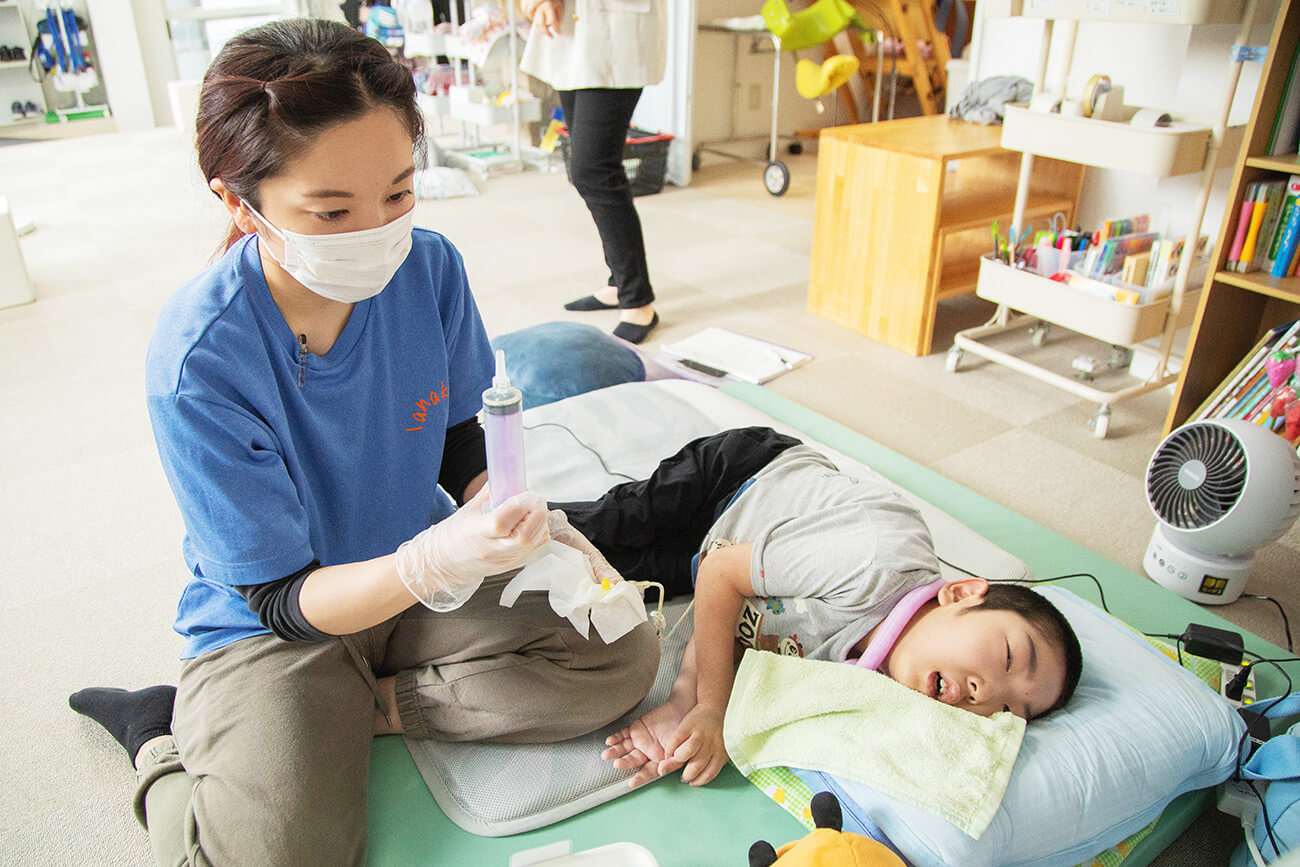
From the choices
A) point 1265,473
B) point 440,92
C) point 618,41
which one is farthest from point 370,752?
point 440,92

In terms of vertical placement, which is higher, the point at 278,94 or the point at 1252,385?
the point at 278,94

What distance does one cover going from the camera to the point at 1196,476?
1591 millimetres

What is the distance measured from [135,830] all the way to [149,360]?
697 millimetres

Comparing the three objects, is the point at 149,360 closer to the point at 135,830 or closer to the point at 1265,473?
the point at 135,830

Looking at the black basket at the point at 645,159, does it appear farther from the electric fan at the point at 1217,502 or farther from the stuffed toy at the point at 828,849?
the stuffed toy at the point at 828,849

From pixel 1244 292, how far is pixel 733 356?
125 cm

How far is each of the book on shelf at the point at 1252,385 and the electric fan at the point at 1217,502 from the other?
0.40m

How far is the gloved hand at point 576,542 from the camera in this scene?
117 centimetres

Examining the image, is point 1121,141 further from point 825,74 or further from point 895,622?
point 825,74

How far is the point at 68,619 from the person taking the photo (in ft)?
5.32

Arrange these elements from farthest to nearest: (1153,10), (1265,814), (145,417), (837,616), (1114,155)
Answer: (145,417) < (1114,155) < (1153,10) < (837,616) < (1265,814)

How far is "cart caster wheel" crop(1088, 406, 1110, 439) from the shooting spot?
86.8 inches

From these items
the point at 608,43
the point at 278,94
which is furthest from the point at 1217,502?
the point at 608,43

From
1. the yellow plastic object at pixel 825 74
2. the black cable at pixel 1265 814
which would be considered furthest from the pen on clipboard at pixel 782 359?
the yellow plastic object at pixel 825 74
